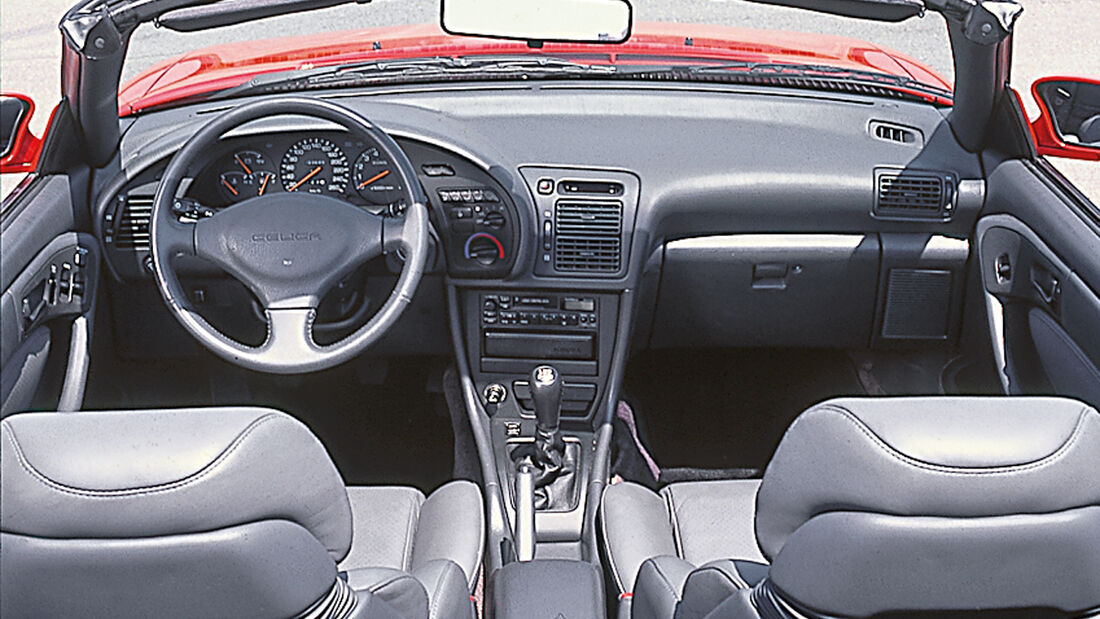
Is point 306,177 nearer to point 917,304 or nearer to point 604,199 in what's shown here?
point 604,199

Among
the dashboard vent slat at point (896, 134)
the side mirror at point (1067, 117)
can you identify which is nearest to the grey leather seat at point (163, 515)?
the dashboard vent slat at point (896, 134)

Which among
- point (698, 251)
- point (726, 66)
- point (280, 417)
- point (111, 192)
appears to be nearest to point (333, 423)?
point (111, 192)

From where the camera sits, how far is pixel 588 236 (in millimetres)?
2520

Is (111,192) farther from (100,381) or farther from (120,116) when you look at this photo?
(100,381)

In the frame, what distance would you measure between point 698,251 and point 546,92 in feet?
1.88

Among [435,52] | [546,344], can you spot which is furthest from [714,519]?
[435,52]

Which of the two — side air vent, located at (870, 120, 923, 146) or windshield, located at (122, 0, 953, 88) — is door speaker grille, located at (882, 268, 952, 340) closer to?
side air vent, located at (870, 120, 923, 146)

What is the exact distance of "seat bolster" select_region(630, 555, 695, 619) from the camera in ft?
5.65

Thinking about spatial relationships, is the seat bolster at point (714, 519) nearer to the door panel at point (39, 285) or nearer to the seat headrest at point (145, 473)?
the seat headrest at point (145, 473)

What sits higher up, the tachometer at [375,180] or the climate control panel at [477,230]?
the tachometer at [375,180]

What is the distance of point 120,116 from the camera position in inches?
100

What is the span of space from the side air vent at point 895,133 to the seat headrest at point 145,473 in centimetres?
191

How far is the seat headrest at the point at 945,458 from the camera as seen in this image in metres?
1.10

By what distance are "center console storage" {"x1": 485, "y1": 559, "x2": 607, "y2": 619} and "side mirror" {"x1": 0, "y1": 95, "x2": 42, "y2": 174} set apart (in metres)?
1.37
